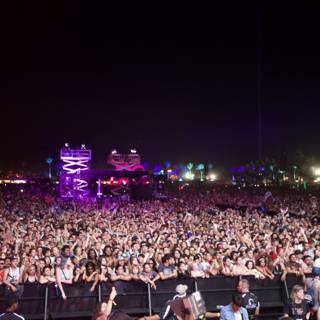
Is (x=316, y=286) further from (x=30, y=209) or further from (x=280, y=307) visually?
(x=30, y=209)

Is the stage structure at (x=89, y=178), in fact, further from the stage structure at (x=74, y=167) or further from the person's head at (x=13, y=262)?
the person's head at (x=13, y=262)

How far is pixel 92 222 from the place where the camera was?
677 inches

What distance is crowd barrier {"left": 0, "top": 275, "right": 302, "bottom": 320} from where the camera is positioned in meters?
8.38

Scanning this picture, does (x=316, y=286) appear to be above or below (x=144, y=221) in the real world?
below

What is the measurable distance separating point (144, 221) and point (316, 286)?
10663 millimetres

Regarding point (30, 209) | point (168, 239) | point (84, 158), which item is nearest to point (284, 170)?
point (84, 158)

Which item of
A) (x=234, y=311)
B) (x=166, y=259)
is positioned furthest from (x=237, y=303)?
(x=166, y=259)

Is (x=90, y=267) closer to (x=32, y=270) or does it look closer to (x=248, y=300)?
(x=32, y=270)

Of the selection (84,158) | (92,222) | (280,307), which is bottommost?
(280,307)

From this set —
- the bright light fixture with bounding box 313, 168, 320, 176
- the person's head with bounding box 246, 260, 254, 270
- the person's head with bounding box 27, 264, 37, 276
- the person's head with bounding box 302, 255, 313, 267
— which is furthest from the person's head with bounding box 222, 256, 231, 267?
the bright light fixture with bounding box 313, 168, 320, 176

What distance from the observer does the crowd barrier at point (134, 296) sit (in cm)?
838

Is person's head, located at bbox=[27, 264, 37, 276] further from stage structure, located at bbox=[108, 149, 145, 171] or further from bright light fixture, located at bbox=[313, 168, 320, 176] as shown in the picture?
bright light fixture, located at bbox=[313, 168, 320, 176]

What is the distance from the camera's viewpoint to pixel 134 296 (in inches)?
348

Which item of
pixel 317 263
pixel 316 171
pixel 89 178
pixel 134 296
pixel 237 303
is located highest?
pixel 316 171
